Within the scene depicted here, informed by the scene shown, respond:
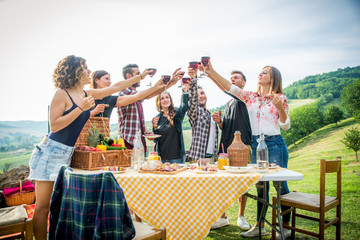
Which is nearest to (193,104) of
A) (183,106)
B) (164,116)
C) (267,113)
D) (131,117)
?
(183,106)

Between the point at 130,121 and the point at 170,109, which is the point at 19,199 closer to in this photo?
the point at 130,121

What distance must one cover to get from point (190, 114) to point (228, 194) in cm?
171

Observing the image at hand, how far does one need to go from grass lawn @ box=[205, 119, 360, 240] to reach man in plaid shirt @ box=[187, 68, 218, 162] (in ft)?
3.45

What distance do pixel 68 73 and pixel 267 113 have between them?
2.16 m

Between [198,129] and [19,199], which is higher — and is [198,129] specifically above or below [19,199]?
above

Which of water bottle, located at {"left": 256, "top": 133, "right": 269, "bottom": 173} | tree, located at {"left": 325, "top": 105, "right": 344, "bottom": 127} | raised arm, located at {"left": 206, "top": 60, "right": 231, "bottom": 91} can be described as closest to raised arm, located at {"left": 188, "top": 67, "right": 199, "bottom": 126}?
raised arm, located at {"left": 206, "top": 60, "right": 231, "bottom": 91}

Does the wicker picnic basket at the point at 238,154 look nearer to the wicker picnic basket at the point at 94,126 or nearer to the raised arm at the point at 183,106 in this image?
the raised arm at the point at 183,106

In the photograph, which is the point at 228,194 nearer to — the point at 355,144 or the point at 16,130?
the point at 16,130

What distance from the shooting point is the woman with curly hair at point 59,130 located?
1.95m

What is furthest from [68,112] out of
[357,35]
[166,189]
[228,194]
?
[357,35]

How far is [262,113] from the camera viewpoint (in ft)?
9.64

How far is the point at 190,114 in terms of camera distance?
11.8ft

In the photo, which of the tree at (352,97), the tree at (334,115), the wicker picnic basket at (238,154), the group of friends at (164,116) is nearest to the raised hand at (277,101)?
the group of friends at (164,116)

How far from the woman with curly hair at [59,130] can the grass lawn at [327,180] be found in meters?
1.96
